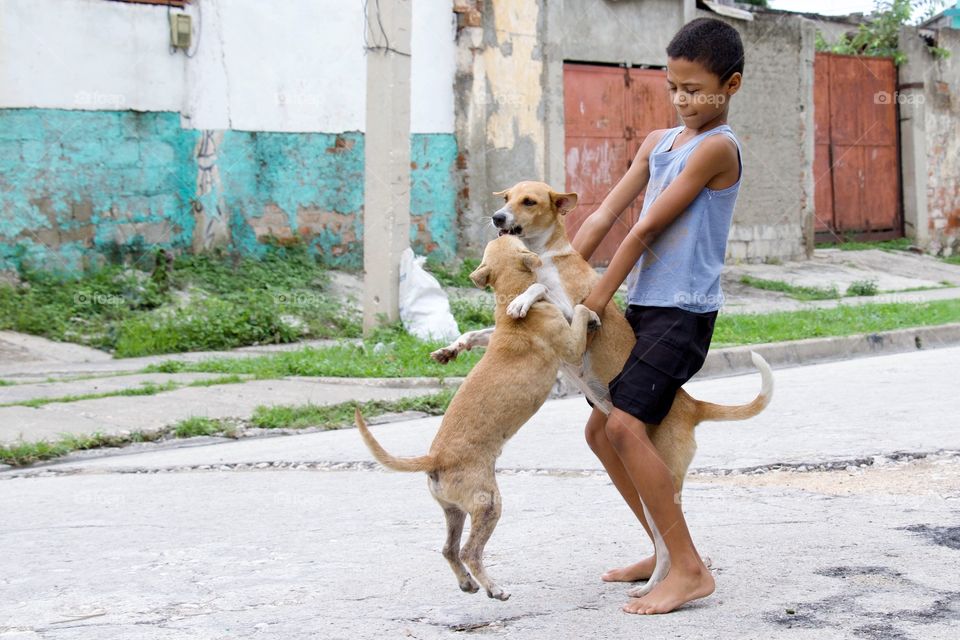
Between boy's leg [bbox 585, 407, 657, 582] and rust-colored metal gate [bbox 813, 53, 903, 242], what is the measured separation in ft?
52.9

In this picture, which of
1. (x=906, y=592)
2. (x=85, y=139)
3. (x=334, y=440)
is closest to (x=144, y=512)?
(x=334, y=440)

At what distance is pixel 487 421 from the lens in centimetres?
372

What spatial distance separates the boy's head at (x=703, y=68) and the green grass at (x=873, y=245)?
53.2 ft

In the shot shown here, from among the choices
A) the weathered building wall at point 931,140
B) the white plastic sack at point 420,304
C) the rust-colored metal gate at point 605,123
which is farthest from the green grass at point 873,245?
the white plastic sack at point 420,304

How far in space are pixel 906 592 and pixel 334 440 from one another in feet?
13.5

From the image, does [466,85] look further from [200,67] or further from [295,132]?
[200,67]

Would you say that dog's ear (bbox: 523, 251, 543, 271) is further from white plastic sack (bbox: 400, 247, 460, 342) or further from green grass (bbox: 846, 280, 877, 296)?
green grass (bbox: 846, 280, 877, 296)

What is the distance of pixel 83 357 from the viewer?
10555 millimetres

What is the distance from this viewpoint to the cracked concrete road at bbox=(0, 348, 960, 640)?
3584 millimetres

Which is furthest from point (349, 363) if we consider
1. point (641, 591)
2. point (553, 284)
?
point (641, 591)

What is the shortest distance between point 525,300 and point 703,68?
0.91m

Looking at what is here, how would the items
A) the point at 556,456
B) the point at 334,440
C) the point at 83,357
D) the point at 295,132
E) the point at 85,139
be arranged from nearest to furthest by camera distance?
1. the point at 556,456
2. the point at 334,440
3. the point at 83,357
4. the point at 85,139
5. the point at 295,132

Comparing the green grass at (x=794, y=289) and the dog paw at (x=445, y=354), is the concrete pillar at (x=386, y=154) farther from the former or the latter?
the dog paw at (x=445, y=354)

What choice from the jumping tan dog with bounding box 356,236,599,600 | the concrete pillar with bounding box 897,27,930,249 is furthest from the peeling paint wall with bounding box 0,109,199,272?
the concrete pillar with bounding box 897,27,930,249
